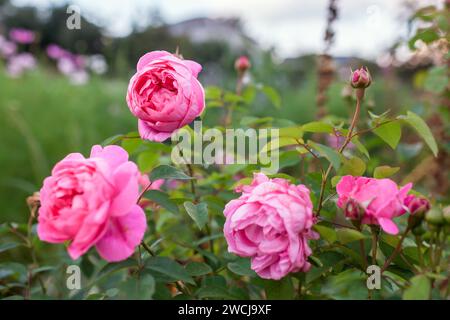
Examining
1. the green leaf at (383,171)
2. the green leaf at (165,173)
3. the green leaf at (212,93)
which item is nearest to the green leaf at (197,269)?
the green leaf at (165,173)

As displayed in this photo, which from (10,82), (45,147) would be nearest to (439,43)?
(45,147)

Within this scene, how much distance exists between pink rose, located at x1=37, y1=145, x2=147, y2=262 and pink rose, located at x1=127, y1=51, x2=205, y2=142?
11 cm

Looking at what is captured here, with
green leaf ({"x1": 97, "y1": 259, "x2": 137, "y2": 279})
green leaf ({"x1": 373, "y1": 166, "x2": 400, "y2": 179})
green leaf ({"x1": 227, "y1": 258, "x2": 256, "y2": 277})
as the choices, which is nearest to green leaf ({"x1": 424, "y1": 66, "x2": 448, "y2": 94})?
green leaf ({"x1": 373, "y1": 166, "x2": 400, "y2": 179})

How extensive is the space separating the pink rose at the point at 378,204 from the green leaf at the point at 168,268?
197 mm

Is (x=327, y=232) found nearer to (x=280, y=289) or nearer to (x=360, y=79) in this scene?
(x=280, y=289)

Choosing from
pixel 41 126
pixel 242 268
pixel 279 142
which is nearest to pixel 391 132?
pixel 279 142

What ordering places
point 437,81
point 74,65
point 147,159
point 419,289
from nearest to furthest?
point 419,289
point 147,159
point 437,81
point 74,65

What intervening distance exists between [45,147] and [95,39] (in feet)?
27.8

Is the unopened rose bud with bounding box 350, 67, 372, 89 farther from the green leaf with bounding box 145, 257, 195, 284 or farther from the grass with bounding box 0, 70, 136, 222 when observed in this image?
the grass with bounding box 0, 70, 136, 222

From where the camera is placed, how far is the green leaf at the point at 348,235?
1.76 feet

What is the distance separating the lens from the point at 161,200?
65 centimetres

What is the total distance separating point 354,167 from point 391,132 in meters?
0.08

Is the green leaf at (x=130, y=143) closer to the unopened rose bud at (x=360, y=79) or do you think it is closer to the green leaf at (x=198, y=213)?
the green leaf at (x=198, y=213)

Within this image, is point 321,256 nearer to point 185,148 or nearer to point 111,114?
point 185,148
